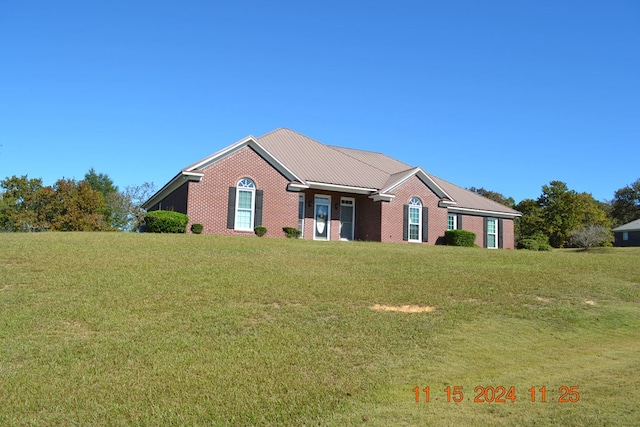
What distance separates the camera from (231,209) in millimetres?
23344

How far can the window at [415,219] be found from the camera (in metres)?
27.2

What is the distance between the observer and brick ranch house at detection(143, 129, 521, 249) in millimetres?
23250

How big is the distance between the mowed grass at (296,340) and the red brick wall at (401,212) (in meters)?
11.1

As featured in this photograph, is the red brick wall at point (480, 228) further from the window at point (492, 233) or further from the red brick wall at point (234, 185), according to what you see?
the red brick wall at point (234, 185)

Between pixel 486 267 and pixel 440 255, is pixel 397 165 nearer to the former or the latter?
pixel 440 255

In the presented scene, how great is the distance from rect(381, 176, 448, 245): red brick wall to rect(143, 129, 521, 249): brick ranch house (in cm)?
5

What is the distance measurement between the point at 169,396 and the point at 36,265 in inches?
323

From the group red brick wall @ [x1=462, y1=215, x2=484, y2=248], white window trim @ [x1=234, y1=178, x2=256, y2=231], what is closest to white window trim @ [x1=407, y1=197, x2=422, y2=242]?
red brick wall @ [x1=462, y1=215, x2=484, y2=248]

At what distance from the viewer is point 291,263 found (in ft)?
48.1

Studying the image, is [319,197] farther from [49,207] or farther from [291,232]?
[49,207]

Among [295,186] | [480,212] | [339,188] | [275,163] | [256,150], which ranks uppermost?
[256,150]

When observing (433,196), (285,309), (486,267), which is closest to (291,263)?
(285,309)

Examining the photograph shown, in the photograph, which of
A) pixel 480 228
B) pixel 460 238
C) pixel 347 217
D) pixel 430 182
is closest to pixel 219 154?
pixel 347 217

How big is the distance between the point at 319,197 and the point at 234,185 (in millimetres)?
5085
